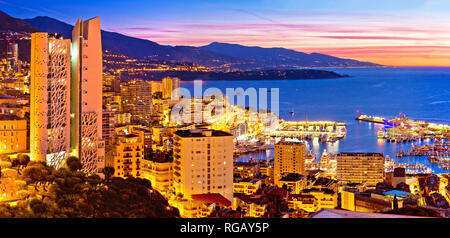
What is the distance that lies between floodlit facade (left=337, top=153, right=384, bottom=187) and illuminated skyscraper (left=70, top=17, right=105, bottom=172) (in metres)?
8.97

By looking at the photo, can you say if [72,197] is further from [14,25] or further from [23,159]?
[14,25]

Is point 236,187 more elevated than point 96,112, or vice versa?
point 96,112

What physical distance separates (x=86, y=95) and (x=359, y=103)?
2702 centimetres

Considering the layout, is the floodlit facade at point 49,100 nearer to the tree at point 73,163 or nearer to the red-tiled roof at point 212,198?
the tree at point 73,163

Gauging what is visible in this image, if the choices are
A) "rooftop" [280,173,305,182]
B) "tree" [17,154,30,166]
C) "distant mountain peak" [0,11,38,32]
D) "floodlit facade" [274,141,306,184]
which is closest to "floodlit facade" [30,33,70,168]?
"tree" [17,154,30,166]

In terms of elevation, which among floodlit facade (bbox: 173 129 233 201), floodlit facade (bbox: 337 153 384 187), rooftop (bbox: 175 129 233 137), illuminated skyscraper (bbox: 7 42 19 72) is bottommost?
floodlit facade (bbox: 337 153 384 187)

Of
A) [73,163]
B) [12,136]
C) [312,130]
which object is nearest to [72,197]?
[73,163]

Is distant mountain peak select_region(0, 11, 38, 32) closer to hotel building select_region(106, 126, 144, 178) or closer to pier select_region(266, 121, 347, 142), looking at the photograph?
hotel building select_region(106, 126, 144, 178)

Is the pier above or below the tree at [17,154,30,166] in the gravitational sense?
below

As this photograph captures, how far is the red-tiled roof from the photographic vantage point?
268 inches
